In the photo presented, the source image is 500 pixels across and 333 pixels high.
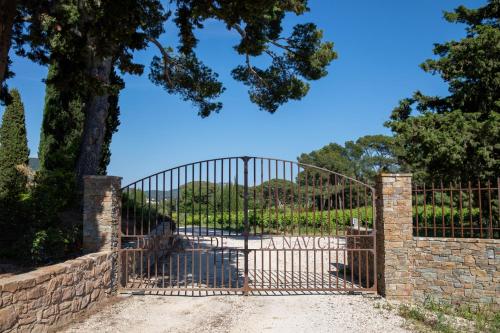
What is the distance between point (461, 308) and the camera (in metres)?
6.80

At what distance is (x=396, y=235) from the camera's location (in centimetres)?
688

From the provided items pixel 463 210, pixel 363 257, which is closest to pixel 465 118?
pixel 463 210

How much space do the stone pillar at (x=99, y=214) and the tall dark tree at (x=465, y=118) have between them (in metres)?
8.70

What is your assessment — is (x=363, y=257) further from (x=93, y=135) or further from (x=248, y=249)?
(x=93, y=135)

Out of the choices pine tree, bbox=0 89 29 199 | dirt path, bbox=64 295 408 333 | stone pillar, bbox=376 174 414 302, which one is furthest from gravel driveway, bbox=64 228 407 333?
pine tree, bbox=0 89 29 199

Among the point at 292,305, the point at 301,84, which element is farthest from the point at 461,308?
the point at 301,84

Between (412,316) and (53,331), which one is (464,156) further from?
(53,331)

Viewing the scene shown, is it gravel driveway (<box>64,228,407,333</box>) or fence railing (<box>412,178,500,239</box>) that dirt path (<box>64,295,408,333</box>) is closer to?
gravel driveway (<box>64,228,407,333</box>)

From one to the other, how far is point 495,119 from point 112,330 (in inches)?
429

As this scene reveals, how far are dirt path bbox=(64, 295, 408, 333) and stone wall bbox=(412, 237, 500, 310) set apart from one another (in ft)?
3.70

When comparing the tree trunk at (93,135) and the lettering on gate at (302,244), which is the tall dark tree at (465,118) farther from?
the tree trunk at (93,135)

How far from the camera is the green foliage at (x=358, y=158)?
46.7m

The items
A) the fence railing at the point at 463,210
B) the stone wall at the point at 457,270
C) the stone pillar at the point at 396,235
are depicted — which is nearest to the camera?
the fence railing at the point at 463,210

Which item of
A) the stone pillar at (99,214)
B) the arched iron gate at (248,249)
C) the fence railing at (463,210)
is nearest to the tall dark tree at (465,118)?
the fence railing at (463,210)
